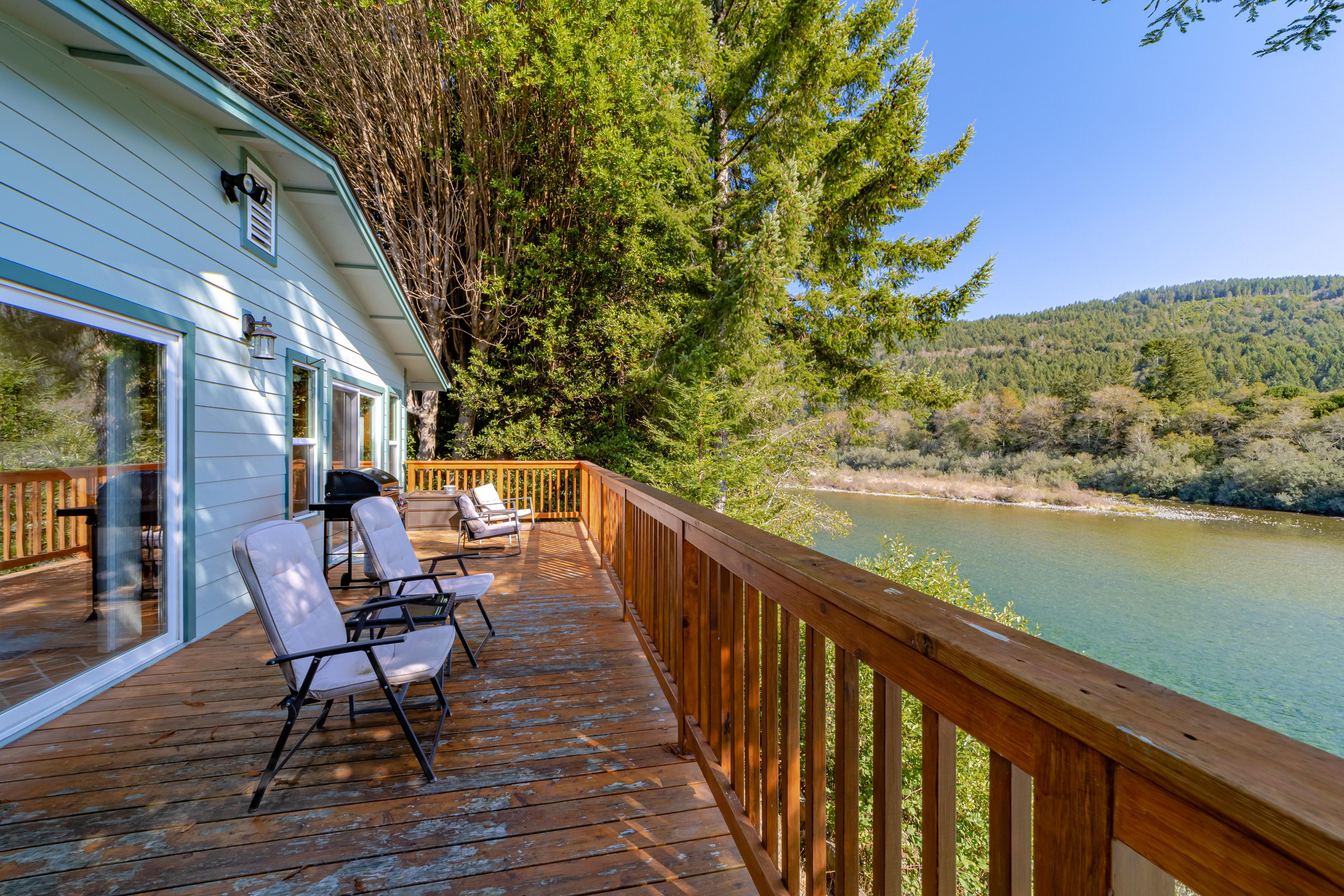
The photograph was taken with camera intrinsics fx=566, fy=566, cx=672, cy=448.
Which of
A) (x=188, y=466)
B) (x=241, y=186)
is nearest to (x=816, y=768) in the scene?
(x=188, y=466)

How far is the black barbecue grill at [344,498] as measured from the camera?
4.84m

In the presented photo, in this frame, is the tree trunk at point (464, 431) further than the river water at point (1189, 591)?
Yes

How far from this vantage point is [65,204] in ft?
8.66

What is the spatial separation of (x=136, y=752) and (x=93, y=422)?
5.45 feet

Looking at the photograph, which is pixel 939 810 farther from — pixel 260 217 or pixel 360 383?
pixel 360 383

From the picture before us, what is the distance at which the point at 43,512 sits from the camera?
2.65 meters

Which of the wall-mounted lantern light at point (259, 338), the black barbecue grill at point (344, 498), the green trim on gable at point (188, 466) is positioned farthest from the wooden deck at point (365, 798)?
the wall-mounted lantern light at point (259, 338)

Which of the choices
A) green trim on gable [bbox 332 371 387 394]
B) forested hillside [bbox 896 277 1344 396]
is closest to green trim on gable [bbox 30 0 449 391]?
green trim on gable [bbox 332 371 387 394]

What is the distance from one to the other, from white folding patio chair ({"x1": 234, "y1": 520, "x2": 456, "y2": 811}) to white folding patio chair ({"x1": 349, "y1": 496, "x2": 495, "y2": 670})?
38 cm

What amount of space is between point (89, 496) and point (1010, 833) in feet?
13.0

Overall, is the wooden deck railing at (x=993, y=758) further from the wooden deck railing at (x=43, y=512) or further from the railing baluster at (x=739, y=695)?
the wooden deck railing at (x=43, y=512)

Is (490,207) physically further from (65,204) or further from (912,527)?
(912,527)

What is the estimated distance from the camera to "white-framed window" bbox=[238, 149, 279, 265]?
4062 millimetres

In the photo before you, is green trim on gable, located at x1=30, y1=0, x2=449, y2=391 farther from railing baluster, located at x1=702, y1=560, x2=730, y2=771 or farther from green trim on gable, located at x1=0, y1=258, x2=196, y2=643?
railing baluster, located at x1=702, y1=560, x2=730, y2=771
